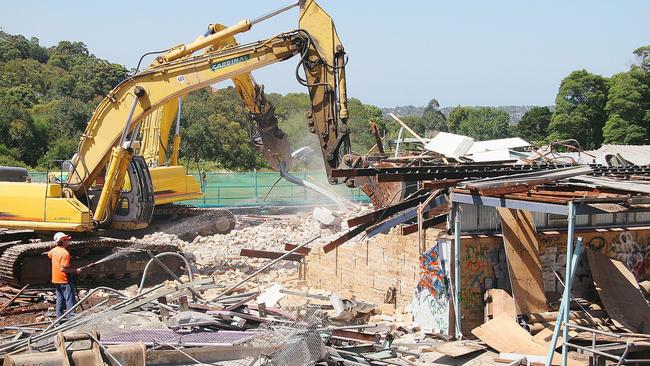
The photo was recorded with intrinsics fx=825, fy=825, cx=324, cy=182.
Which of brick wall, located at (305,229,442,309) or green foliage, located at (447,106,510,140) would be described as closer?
brick wall, located at (305,229,442,309)

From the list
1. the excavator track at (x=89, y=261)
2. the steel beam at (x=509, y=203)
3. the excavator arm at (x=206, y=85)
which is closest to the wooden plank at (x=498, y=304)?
the steel beam at (x=509, y=203)

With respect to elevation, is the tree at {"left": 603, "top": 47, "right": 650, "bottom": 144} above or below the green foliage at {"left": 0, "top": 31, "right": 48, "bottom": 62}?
below

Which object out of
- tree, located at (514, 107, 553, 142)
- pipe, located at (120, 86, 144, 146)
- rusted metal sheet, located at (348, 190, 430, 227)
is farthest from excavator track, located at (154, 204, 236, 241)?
tree, located at (514, 107, 553, 142)

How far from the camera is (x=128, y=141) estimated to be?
16.8 meters

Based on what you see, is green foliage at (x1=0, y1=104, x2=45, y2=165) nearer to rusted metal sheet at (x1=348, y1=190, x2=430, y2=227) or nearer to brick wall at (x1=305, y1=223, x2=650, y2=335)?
brick wall at (x1=305, y1=223, x2=650, y2=335)

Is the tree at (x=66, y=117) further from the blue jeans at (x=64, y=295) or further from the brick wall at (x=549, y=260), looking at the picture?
the brick wall at (x=549, y=260)

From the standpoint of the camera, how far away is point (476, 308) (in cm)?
1231

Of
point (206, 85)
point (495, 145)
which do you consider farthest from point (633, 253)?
point (206, 85)

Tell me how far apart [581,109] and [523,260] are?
139 ft

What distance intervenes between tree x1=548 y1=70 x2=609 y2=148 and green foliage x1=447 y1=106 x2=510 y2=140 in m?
8.58

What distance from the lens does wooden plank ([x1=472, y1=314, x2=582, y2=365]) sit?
424 inches

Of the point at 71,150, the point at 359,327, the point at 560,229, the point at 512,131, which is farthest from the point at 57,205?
→ the point at 512,131

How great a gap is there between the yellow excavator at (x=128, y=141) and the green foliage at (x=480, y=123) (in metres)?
46.3

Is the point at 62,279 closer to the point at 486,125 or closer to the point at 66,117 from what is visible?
the point at 66,117
